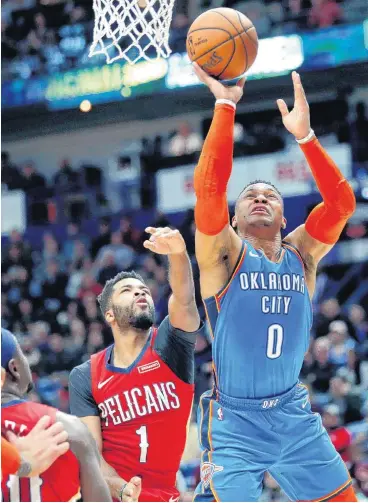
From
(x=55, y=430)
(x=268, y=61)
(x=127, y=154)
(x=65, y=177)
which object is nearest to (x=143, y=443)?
(x=55, y=430)

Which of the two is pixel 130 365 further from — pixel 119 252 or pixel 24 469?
pixel 119 252

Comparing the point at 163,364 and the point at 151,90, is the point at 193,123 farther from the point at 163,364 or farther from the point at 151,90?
the point at 163,364

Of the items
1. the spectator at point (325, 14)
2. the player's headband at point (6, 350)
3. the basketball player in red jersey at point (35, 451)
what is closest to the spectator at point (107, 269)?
the spectator at point (325, 14)

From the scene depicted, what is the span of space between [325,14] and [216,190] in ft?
32.2

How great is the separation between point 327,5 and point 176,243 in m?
9.94

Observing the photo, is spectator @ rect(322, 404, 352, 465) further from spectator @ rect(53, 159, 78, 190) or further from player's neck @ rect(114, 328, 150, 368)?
spectator @ rect(53, 159, 78, 190)

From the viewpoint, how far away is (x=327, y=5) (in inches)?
547

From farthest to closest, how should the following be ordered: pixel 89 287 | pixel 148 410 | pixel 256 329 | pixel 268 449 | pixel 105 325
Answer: pixel 89 287, pixel 105 325, pixel 148 410, pixel 256 329, pixel 268 449

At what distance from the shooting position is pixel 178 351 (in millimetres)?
5422

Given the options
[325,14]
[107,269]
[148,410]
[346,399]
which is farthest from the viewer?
[325,14]

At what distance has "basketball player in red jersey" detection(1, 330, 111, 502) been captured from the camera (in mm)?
3855

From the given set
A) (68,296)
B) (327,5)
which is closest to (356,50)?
(327,5)

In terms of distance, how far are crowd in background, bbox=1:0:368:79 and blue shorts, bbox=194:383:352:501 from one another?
9778mm

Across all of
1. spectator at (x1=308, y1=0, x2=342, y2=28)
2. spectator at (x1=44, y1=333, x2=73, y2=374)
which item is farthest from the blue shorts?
spectator at (x1=308, y1=0, x2=342, y2=28)
